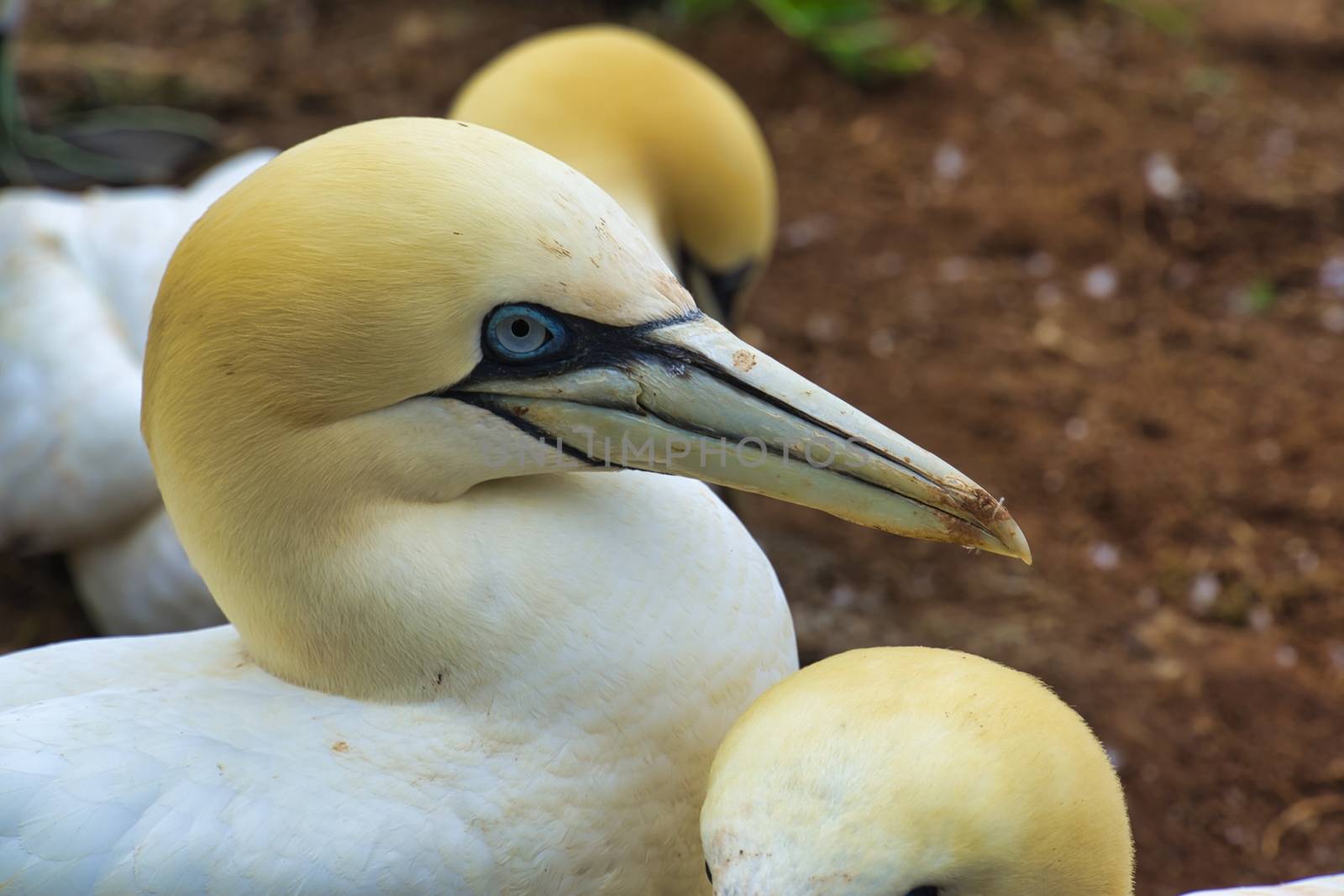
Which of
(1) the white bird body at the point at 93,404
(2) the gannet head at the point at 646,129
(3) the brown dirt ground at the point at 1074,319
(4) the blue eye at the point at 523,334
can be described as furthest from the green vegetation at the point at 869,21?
(4) the blue eye at the point at 523,334

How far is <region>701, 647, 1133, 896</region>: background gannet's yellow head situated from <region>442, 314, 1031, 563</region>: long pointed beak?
0.78 feet

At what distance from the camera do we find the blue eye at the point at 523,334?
77.5 inches

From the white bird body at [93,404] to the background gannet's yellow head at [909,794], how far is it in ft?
7.10

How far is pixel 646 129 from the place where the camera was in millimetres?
3959

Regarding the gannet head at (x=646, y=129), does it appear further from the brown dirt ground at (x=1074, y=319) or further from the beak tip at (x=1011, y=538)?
the beak tip at (x=1011, y=538)

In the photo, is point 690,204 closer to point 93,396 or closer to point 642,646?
point 93,396

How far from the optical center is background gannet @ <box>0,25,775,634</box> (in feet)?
12.2

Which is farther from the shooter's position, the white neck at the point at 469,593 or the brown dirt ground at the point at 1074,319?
the brown dirt ground at the point at 1074,319

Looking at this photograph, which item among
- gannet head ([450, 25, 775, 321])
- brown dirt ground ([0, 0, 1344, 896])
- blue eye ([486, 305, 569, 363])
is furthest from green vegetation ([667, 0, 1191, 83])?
blue eye ([486, 305, 569, 363])

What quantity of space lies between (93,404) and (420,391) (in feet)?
6.73

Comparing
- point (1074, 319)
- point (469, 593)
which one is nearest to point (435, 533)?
point (469, 593)

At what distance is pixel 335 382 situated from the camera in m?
1.95

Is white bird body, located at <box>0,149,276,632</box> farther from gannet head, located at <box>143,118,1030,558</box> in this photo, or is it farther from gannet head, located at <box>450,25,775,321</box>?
gannet head, located at <box>143,118,1030,558</box>

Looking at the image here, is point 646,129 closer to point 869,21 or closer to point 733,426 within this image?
point 733,426
